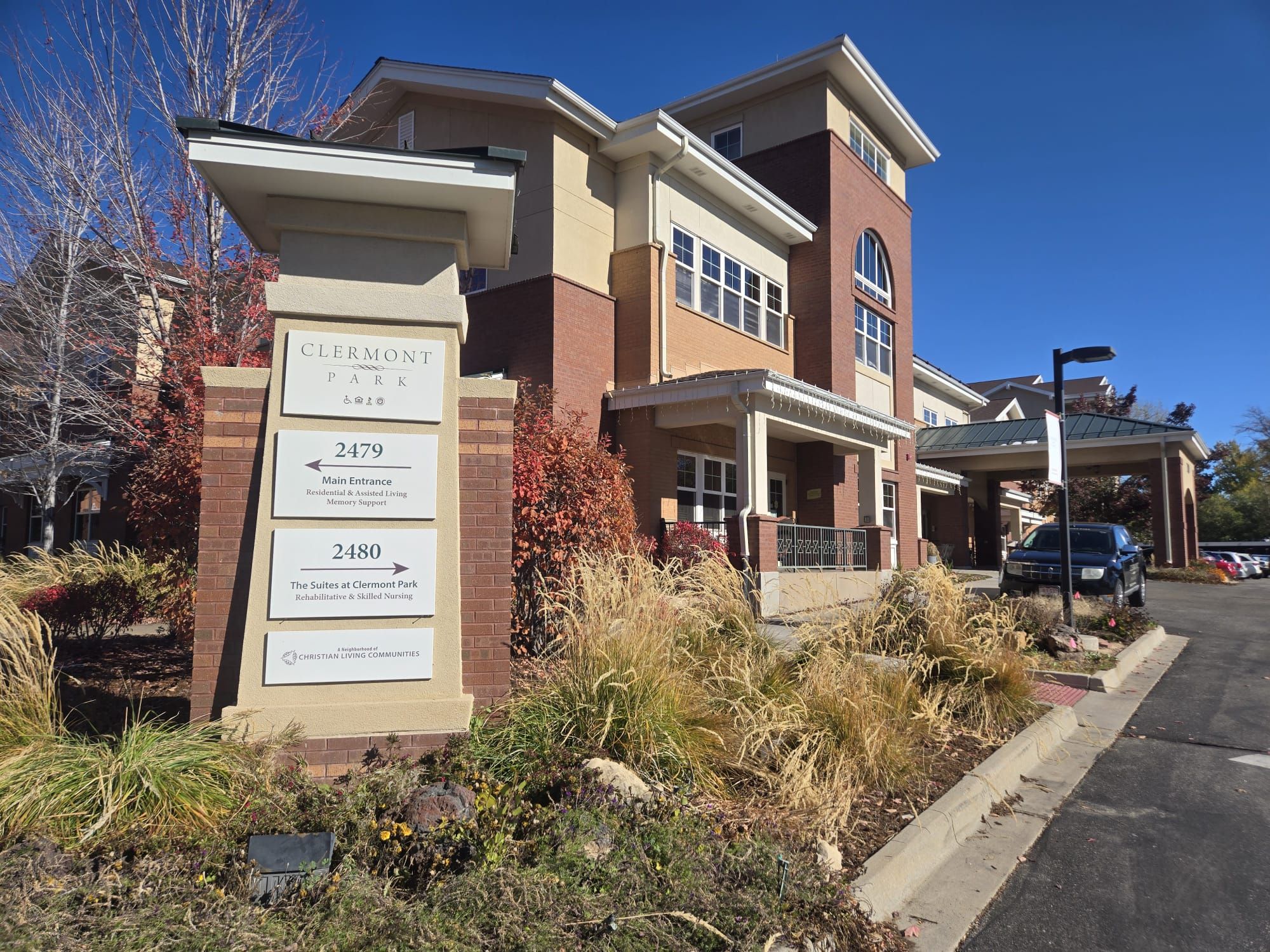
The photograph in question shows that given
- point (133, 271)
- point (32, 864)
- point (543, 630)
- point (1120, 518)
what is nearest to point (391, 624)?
point (32, 864)

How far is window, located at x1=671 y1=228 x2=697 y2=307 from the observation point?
15125 millimetres

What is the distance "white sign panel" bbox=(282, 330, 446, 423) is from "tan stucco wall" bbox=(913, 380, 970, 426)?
27.0m

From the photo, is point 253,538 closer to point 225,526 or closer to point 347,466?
point 225,526

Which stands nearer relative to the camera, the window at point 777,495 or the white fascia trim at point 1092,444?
the window at point 777,495

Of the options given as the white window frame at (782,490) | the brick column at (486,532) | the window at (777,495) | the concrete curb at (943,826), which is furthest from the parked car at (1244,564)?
the brick column at (486,532)

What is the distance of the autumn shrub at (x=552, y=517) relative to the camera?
7.38m

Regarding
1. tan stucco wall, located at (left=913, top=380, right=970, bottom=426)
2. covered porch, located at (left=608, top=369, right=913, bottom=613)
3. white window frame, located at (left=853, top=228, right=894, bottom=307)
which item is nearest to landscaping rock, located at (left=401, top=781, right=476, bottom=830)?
covered porch, located at (left=608, top=369, right=913, bottom=613)

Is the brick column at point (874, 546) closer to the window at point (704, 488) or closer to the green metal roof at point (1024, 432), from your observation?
the window at point (704, 488)

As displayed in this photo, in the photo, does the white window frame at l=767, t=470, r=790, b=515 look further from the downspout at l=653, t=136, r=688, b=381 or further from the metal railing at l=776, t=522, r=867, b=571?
the downspout at l=653, t=136, r=688, b=381

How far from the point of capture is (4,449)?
17.7 m

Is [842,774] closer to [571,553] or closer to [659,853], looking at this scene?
[659,853]

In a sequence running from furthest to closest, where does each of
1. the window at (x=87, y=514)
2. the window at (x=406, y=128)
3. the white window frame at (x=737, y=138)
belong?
the white window frame at (x=737, y=138), the window at (x=87, y=514), the window at (x=406, y=128)

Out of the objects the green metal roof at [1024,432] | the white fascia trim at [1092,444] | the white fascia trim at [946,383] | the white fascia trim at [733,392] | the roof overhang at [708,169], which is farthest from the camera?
the white fascia trim at [946,383]

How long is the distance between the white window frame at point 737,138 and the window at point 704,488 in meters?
8.84
